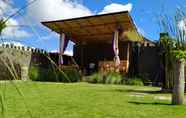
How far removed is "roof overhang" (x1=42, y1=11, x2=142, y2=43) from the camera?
19.6 metres

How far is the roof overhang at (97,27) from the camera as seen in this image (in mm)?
19641

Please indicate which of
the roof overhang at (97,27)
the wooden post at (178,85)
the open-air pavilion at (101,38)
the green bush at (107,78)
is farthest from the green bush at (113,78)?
the wooden post at (178,85)

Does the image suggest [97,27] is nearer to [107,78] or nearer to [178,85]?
[107,78]

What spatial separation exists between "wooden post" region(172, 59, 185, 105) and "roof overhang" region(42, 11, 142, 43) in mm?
10389

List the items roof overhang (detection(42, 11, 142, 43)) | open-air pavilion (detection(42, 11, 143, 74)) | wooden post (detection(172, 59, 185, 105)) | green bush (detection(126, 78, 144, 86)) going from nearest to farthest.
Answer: wooden post (detection(172, 59, 185, 105)) < green bush (detection(126, 78, 144, 86)) < roof overhang (detection(42, 11, 142, 43)) < open-air pavilion (detection(42, 11, 143, 74))

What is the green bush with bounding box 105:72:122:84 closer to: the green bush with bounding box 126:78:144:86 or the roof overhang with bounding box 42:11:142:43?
the green bush with bounding box 126:78:144:86

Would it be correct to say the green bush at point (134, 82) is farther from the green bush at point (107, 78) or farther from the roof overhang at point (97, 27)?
the roof overhang at point (97, 27)

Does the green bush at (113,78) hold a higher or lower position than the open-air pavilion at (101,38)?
lower

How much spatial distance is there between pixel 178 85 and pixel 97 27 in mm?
13951

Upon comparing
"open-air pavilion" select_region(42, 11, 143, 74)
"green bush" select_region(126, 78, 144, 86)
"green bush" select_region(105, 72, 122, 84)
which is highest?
"open-air pavilion" select_region(42, 11, 143, 74)

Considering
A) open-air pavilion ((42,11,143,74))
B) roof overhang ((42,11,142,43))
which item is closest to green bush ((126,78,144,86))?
open-air pavilion ((42,11,143,74))

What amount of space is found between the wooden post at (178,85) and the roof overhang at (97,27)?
10389 millimetres

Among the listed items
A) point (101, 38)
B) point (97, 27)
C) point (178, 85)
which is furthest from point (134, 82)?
point (178, 85)

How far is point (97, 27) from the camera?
2167cm
